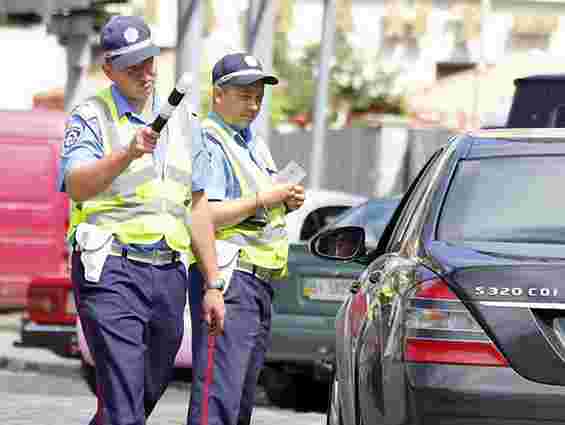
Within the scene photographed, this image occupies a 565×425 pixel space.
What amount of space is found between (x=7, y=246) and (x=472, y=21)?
35.2m

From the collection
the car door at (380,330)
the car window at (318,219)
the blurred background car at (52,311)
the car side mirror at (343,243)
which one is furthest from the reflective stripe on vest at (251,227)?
the blurred background car at (52,311)

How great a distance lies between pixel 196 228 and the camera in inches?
273

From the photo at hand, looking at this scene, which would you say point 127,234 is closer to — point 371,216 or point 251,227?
point 251,227

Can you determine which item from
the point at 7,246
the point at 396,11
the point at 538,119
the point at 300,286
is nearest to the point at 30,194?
the point at 7,246

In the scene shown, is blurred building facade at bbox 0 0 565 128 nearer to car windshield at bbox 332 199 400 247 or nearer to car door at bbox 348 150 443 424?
car windshield at bbox 332 199 400 247

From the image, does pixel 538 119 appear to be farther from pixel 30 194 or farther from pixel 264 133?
pixel 30 194

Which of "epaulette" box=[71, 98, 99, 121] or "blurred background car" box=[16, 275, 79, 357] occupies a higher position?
"epaulette" box=[71, 98, 99, 121]

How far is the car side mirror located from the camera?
723cm

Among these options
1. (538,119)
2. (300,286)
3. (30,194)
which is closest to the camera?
(538,119)

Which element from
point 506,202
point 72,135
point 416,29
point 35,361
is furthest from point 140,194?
point 416,29

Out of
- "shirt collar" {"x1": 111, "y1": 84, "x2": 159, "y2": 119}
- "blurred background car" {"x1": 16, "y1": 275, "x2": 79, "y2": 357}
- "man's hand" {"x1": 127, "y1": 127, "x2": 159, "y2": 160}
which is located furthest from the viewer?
"blurred background car" {"x1": 16, "y1": 275, "x2": 79, "y2": 357}

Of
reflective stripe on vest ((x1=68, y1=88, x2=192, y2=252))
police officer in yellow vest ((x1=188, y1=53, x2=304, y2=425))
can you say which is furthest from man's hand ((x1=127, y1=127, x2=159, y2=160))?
police officer in yellow vest ((x1=188, y1=53, x2=304, y2=425))

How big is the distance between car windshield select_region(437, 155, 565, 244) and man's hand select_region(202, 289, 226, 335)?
51.7 inches

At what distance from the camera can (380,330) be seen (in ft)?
18.7
